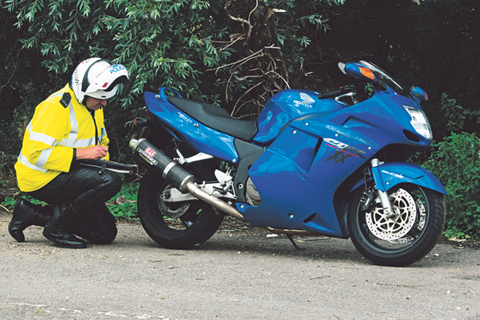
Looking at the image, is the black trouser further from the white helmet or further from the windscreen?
the windscreen

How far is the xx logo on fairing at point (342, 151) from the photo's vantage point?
437cm

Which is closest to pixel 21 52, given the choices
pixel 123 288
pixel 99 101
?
pixel 99 101

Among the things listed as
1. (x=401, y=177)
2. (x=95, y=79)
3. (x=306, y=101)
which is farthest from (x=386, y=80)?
(x=95, y=79)

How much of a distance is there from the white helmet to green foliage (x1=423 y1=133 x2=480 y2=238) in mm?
3381

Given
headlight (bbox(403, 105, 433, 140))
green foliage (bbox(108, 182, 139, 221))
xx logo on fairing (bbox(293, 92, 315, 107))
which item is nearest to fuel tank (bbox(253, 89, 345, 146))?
xx logo on fairing (bbox(293, 92, 315, 107))

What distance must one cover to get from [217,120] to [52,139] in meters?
1.27

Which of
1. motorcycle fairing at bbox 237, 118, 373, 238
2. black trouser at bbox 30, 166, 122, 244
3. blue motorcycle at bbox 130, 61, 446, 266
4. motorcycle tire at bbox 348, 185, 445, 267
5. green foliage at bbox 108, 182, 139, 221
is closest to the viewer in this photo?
motorcycle tire at bbox 348, 185, 445, 267

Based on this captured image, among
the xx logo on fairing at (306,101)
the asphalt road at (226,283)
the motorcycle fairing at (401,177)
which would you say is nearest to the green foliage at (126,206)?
the asphalt road at (226,283)

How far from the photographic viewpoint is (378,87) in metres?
4.41

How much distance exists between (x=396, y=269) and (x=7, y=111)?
686 centimetres

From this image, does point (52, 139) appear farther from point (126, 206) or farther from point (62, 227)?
point (126, 206)

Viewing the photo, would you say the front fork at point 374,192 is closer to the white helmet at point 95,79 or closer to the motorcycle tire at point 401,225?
the motorcycle tire at point 401,225

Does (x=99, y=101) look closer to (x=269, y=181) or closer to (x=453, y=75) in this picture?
(x=269, y=181)

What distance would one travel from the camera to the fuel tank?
462 cm
